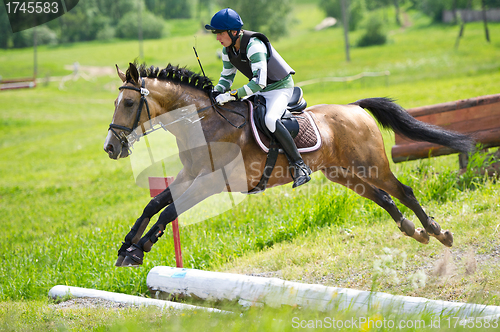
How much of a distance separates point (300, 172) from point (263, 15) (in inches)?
1985

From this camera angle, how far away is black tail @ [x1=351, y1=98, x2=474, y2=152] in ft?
16.4

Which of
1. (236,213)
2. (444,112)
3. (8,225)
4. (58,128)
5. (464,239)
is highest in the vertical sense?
(444,112)

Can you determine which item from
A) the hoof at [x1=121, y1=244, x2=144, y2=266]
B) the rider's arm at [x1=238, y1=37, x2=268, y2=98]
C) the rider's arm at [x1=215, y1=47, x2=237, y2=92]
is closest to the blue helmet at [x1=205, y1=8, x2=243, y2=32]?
the rider's arm at [x1=238, y1=37, x2=268, y2=98]

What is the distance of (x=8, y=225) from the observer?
8.95 metres

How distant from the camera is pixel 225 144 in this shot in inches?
159

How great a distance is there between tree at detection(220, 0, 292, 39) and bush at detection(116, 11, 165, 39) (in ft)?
91.8

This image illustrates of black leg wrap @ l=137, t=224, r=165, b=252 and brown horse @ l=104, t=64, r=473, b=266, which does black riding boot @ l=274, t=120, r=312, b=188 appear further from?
black leg wrap @ l=137, t=224, r=165, b=252

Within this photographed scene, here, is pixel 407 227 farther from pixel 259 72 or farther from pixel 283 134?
pixel 259 72

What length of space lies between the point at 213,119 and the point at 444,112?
4.30 metres

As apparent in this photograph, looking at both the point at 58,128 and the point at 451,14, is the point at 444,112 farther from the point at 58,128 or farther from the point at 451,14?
the point at 451,14

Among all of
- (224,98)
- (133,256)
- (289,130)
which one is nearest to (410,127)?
(289,130)

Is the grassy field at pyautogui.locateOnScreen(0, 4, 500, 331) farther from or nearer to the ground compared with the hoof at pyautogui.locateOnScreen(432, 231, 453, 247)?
nearer to the ground

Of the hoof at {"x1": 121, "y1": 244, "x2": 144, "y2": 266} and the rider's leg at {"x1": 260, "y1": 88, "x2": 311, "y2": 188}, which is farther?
the rider's leg at {"x1": 260, "y1": 88, "x2": 311, "y2": 188}

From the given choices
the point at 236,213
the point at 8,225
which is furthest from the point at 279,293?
the point at 8,225
